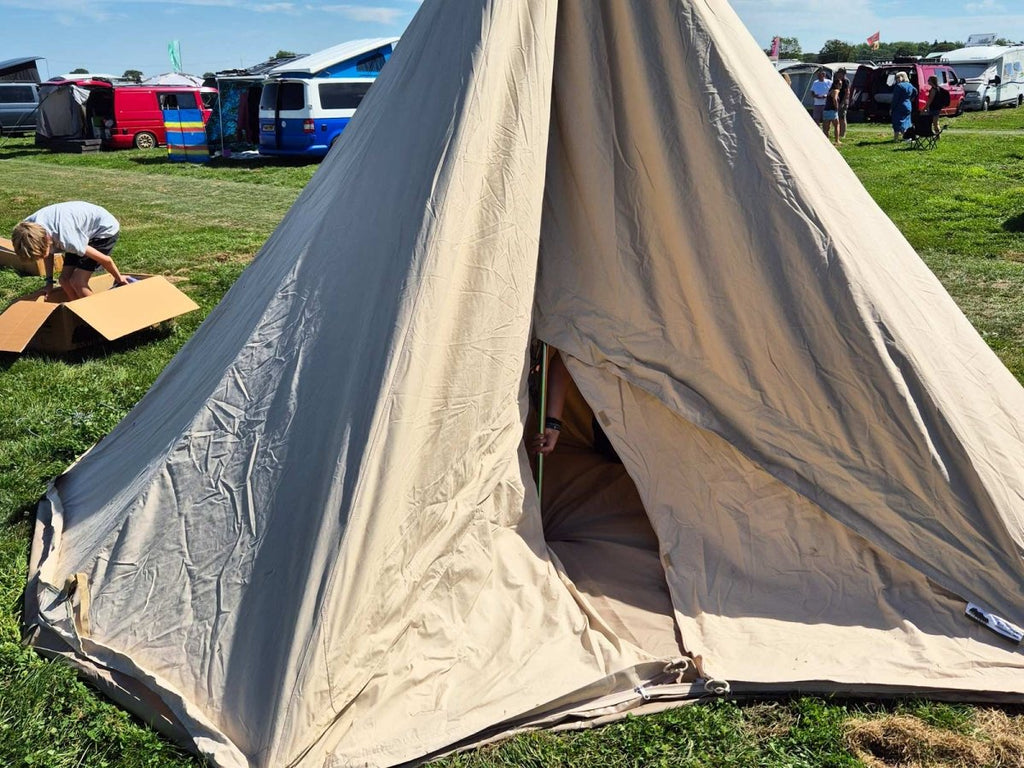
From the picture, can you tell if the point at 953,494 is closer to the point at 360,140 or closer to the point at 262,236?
the point at 360,140

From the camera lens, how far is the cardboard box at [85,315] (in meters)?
6.64

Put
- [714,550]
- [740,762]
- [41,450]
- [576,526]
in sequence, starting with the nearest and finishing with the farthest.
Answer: [740,762], [714,550], [576,526], [41,450]

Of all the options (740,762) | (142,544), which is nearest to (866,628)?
(740,762)

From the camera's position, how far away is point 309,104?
20.4m

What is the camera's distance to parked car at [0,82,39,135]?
32125 millimetres

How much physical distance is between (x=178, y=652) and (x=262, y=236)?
974 centimetres

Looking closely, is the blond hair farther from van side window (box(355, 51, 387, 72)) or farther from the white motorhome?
the white motorhome

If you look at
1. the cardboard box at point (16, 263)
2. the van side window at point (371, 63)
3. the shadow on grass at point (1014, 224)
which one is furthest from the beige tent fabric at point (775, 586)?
the van side window at point (371, 63)

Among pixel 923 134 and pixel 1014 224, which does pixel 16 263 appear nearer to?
pixel 1014 224

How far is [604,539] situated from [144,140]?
26.3 metres

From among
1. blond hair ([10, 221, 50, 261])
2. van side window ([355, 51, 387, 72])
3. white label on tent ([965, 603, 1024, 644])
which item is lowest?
white label on tent ([965, 603, 1024, 644])

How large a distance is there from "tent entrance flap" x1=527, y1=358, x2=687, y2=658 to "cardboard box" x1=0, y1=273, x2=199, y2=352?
11.7 ft

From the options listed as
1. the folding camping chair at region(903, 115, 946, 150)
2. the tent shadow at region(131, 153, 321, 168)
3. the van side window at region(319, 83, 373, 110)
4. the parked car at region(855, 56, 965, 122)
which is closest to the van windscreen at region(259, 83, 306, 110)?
the van side window at region(319, 83, 373, 110)

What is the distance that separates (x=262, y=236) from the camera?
12164mm
